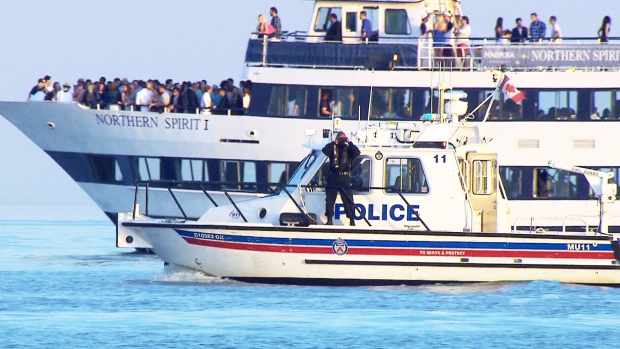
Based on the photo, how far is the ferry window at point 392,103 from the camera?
32875 mm

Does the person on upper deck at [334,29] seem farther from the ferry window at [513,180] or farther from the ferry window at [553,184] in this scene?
the ferry window at [553,184]

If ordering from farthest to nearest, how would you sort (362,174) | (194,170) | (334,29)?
1. (334,29)
2. (194,170)
3. (362,174)

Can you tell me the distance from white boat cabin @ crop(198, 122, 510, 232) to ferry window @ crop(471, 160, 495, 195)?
0.02 m

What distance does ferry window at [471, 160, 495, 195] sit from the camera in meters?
24.0

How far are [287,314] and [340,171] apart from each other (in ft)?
10.2

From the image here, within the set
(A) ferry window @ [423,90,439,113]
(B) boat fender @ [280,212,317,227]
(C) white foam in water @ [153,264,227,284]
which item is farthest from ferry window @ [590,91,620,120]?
(C) white foam in water @ [153,264,227,284]

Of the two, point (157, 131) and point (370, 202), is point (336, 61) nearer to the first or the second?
point (157, 131)

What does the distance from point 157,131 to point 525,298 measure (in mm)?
13106

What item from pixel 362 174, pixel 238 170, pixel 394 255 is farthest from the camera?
pixel 238 170

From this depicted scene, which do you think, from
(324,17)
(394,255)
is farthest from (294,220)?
(324,17)

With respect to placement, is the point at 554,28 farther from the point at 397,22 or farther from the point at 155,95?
the point at 155,95

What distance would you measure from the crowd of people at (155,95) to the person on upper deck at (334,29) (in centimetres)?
219

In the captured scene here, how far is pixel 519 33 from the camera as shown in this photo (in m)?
33.6

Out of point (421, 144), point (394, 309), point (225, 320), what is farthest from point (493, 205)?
point (225, 320)
